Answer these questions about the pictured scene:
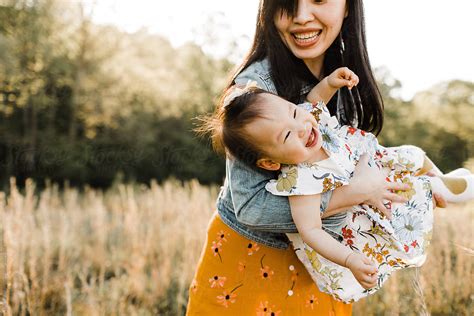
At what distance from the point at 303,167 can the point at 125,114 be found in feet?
44.1

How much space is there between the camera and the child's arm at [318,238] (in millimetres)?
1387

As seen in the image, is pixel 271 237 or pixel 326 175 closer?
pixel 326 175

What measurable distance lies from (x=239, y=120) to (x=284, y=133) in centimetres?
14

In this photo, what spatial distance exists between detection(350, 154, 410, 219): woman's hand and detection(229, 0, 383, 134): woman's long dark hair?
0.91ft

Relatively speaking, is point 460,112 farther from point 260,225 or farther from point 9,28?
point 9,28

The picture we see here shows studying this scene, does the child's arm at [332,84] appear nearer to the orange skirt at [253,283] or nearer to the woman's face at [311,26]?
the woman's face at [311,26]

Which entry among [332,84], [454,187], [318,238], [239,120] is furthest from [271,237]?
[454,187]

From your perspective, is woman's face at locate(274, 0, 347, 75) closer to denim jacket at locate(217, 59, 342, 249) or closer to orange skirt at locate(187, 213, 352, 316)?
denim jacket at locate(217, 59, 342, 249)


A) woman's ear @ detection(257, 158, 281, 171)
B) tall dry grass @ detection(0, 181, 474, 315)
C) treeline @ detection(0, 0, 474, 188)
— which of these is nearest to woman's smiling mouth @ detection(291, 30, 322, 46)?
woman's ear @ detection(257, 158, 281, 171)

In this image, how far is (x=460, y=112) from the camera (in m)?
8.66

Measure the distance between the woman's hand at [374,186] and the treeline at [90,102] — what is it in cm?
1227

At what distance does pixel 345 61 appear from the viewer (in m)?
1.81

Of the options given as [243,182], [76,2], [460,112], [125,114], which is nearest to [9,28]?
[76,2]

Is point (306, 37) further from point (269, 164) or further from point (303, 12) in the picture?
point (269, 164)
